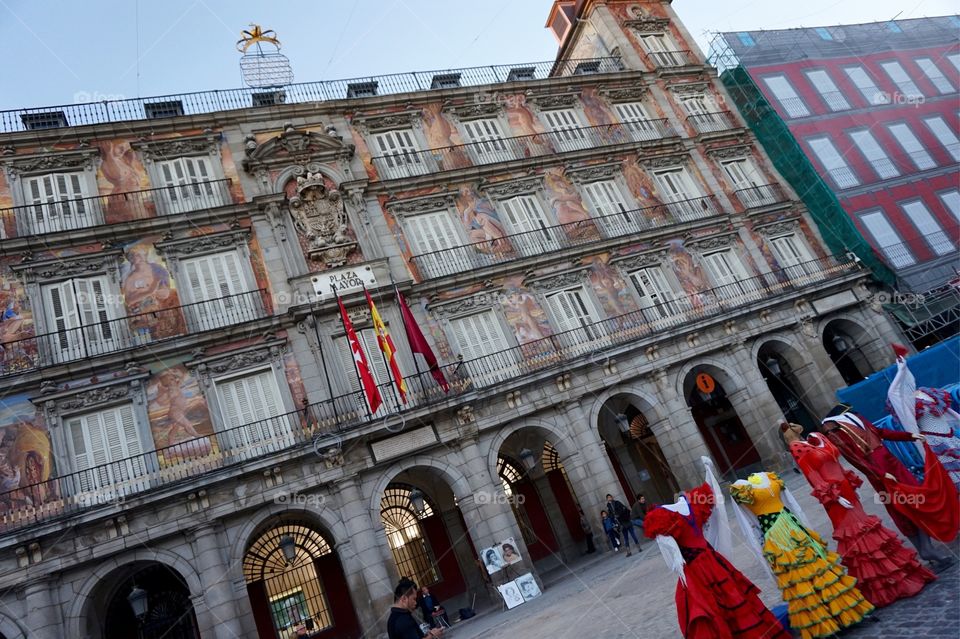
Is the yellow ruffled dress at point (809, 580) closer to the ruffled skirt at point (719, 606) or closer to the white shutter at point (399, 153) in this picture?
the ruffled skirt at point (719, 606)

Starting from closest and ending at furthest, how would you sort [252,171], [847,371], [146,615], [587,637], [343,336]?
[587,637] → [146,615] → [343,336] → [252,171] → [847,371]

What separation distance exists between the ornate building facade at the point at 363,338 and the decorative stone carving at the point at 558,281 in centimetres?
11

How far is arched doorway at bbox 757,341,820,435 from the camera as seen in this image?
19.2 meters

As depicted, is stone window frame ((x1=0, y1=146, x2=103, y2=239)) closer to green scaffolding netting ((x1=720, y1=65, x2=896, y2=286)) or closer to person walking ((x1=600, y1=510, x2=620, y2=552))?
person walking ((x1=600, y1=510, x2=620, y2=552))

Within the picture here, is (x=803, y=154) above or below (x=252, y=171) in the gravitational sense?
below

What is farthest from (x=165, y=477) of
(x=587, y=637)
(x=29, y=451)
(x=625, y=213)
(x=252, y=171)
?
(x=625, y=213)

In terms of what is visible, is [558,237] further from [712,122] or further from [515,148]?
[712,122]

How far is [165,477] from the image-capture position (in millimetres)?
13070

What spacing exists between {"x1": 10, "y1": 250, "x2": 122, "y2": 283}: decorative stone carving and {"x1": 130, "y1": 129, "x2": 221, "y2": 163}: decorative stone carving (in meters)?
3.48

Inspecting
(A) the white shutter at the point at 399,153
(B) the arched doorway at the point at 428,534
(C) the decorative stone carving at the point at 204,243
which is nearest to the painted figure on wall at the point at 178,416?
(C) the decorative stone carving at the point at 204,243

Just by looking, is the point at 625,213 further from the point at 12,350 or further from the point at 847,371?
the point at 12,350

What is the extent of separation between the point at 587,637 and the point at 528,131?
17313mm

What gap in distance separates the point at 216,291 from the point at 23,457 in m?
5.62

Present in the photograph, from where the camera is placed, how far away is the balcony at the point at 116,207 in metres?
15.0
